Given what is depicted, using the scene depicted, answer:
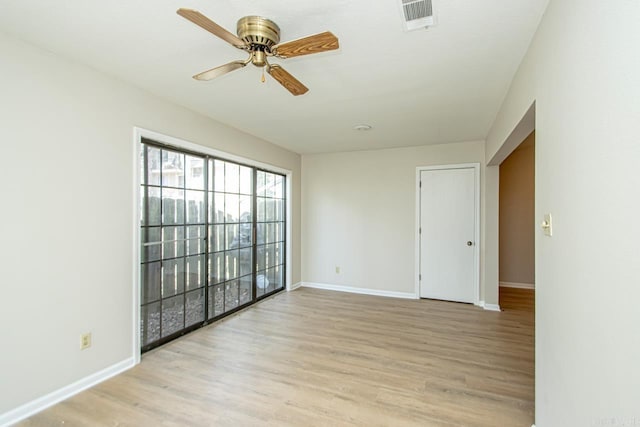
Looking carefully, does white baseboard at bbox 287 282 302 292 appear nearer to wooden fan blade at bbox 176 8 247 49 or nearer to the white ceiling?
the white ceiling

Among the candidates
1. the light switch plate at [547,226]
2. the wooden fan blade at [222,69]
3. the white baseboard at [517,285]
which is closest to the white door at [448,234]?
the white baseboard at [517,285]

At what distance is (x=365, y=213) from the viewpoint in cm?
498

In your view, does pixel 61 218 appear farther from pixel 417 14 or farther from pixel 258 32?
pixel 417 14

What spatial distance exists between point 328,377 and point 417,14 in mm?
2617

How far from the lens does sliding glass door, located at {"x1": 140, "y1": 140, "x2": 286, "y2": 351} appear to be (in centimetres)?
284

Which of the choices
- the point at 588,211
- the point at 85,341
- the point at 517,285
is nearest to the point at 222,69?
the point at 588,211

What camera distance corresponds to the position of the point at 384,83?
2443mm

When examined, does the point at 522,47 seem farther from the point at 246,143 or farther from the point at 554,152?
the point at 246,143

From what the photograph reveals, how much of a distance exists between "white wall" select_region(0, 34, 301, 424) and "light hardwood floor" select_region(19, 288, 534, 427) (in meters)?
Result: 0.35

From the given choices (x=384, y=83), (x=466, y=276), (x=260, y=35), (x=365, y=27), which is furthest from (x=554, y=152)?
(x=466, y=276)

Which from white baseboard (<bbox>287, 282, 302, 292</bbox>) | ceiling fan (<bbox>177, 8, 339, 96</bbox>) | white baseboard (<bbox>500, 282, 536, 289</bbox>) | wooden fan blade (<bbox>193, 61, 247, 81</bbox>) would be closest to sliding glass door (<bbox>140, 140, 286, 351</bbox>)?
white baseboard (<bbox>287, 282, 302, 292</bbox>)

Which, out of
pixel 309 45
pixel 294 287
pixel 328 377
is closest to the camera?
pixel 309 45

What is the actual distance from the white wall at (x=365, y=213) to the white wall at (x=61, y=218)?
3.11 metres

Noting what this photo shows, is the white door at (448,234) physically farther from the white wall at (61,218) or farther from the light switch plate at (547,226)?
the white wall at (61,218)
